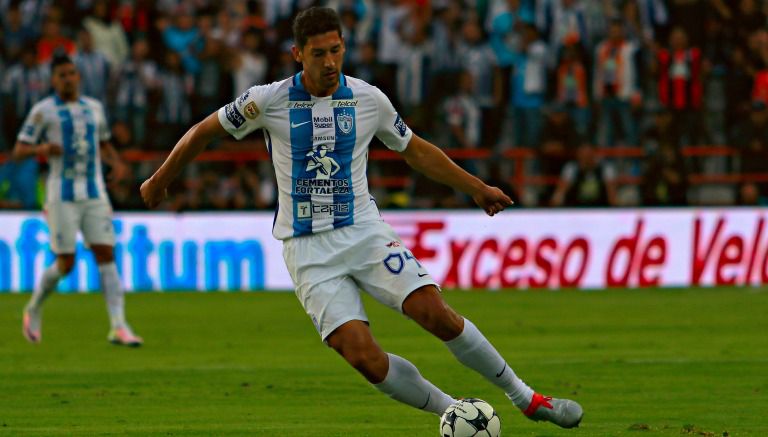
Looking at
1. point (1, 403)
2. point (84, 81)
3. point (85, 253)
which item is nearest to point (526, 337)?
point (1, 403)

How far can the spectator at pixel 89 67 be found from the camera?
2012 cm

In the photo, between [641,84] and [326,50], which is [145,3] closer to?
[641,84]

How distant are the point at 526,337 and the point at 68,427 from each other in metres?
5.88

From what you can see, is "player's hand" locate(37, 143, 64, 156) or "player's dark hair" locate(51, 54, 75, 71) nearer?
"player's dark hair" locate(51, 54, 75, 71)

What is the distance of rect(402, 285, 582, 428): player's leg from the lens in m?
6.83

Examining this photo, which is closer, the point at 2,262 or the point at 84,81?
the point at 2,262

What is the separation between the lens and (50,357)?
473 inches

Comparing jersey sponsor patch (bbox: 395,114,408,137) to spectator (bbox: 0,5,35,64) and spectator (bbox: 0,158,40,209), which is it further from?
spectator (bbox: 0,5,35,64)

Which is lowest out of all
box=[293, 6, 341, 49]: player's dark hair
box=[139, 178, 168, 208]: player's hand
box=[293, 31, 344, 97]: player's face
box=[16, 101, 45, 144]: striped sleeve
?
box=[139, 178, 168, 208]: player's hand

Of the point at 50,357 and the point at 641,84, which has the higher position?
the point at 641,84

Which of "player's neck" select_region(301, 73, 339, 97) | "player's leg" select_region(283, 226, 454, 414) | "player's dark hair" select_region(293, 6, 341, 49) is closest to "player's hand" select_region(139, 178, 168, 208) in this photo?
"player's leg" select_region(283, 226, 454, 414)

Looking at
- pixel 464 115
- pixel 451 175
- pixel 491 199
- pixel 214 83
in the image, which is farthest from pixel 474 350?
pixel 214 83

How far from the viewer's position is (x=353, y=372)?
1064cm

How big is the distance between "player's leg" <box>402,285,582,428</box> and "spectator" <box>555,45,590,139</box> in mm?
13580
